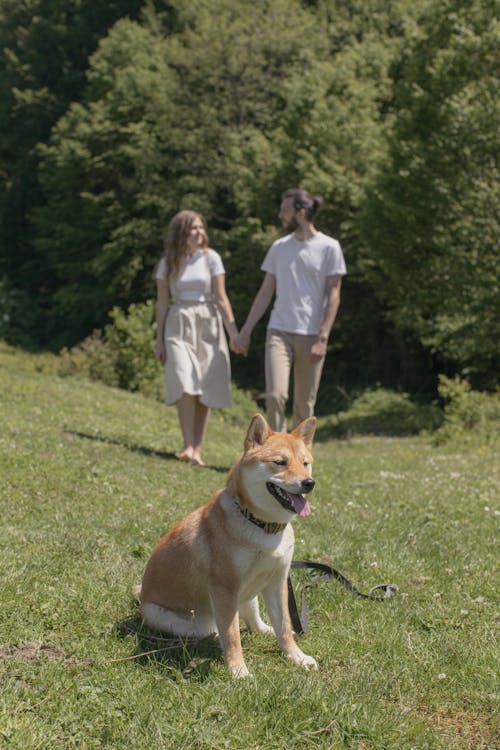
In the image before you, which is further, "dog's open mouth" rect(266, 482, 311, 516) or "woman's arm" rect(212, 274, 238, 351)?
"woman's arm" rect(212, 274, 238, 351)

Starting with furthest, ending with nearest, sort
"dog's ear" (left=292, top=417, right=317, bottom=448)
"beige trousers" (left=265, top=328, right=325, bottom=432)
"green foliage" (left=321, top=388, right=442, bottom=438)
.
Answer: "green foliage" (left=321, top=388, right=442, bottom=438) < "beige trousers" (left=265, top=328, right=325, bottom=432) < "dog's ear" (left=292, top=417, right=317, bottom=448)

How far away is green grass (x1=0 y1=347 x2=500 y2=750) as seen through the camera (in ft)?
10.6

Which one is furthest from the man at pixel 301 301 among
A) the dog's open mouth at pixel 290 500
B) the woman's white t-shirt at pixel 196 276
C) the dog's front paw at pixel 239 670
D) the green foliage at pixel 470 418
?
the green foliage at pixel 470 418

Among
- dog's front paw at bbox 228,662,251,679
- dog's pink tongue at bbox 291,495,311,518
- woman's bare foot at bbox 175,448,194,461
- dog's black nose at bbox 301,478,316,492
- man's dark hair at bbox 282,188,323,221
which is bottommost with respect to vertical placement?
woman's bare foot at bbox 175,448,194,461

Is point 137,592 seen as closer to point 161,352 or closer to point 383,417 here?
point 161,352

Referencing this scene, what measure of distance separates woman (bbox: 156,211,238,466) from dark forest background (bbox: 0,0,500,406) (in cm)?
1136

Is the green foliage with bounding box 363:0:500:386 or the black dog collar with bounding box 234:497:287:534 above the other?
the green foliage with bounding box 363:0:500:386

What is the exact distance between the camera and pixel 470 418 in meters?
16.2

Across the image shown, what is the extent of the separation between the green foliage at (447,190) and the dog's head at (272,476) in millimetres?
15869

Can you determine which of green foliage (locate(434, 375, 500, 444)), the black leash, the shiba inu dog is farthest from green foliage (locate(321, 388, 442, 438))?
the shiba inu dog

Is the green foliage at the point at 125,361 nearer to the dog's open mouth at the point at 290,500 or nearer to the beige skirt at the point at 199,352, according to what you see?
the beige skirt at the point at 199,352

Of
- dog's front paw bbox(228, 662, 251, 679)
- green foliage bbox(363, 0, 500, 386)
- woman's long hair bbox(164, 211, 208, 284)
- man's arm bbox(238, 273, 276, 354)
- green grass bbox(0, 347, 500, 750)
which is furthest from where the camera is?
green foliage bbox(363, 0, 500, 386)

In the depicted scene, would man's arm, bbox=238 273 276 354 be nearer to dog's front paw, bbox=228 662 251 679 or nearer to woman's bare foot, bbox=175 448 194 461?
woman's bare foot, bbox=175 448 194 461

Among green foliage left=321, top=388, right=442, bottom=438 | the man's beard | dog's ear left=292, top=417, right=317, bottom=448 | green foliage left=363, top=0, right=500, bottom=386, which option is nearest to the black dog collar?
dog's ear left=292, top=417, right=317, bottom=448
